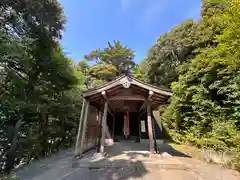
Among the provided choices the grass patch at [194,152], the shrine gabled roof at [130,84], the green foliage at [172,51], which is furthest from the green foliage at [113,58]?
the shrine gabled roof at [130,84]

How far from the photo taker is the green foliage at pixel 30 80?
571 centimetres

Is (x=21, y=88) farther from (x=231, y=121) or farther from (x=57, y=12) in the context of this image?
(x=231, y=121)

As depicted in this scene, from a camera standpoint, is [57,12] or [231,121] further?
[57,12]

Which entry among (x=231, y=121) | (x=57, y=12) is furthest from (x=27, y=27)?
(x=231, y=121)

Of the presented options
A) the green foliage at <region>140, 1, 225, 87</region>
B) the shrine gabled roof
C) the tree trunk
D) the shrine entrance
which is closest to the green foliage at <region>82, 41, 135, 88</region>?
the green foliage at <region>140, 1, 225, 87</region>

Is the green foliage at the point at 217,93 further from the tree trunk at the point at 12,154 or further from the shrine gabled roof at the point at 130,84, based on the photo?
the tree trunk at the point at 12,154

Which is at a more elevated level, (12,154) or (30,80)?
(30,80)

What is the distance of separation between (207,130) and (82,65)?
21.0 meters

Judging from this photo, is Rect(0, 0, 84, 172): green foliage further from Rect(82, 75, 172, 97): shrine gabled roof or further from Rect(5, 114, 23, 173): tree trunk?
Rect(82, 75, 172, 97): shrine gabled roof

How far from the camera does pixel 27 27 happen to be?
6.70 meters

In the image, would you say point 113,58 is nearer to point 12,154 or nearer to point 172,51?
point 172,51

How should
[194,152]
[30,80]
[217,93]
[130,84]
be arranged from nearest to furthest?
[130,84]
[217,93]
[30,80]
[194,152]

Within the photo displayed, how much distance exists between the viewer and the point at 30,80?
23.8 feet

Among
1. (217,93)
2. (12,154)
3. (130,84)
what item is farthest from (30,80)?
(217,93)
